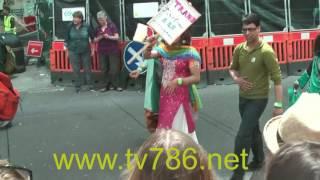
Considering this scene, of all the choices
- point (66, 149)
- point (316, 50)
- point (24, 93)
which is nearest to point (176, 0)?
point (316, 50)

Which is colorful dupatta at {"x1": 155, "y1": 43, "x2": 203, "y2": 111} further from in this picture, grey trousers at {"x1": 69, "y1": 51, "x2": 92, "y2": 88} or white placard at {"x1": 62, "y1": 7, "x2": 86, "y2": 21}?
white placard at {"x1": 62, "y1": 7, "x2": 86, "y2": 21}

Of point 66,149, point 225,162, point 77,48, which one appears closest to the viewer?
point 225,162

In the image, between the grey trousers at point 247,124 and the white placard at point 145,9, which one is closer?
the grey trousers at point 247,124

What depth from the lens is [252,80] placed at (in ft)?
19.3

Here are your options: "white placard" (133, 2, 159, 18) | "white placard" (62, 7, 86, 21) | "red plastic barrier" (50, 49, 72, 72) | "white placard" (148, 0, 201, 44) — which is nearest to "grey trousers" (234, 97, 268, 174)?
"white placard" (148, 0, 201, 44)

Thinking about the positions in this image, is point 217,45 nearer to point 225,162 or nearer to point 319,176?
point 225,162

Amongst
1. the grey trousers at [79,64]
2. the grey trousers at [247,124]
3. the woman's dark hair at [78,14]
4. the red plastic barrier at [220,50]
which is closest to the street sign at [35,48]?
the grey trousers at [79,64]

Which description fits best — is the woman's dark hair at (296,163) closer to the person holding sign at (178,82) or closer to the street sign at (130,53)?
the person holding sign at (178,82)

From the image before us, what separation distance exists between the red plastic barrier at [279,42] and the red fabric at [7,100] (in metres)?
6.41

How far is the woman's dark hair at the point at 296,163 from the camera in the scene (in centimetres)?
170

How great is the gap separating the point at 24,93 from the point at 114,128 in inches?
182

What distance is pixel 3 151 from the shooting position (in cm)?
751

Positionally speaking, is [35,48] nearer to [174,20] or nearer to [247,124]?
[247,124]

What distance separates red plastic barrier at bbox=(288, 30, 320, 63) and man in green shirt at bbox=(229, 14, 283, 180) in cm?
714
